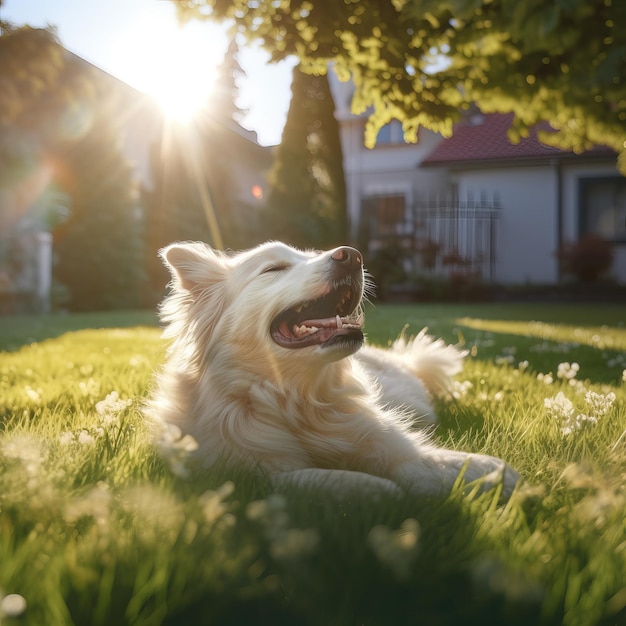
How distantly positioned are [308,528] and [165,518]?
1.21 feet

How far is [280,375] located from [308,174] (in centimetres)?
1972

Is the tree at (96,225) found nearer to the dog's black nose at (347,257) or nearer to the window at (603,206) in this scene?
the window at (603,206)

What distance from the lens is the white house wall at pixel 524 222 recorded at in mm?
23234

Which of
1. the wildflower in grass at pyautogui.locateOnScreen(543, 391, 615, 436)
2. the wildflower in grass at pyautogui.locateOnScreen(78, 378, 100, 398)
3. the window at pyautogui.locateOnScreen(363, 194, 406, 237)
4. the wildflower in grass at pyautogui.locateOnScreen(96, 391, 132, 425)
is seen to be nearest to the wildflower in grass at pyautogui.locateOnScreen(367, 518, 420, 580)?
the wildflower in grass at pyautogui.locateOnScreen(543, 391, 615, 436)

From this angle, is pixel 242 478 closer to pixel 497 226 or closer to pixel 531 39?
pixel 531 39

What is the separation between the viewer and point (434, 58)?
6.67 meters

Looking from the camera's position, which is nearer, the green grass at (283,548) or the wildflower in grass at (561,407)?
the green grass at (283,548)

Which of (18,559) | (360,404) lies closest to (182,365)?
(360,404)

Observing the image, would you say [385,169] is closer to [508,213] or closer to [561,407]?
[508,213]

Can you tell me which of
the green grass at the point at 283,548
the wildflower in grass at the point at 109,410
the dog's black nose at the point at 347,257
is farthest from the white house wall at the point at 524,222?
the green grass at the point at 283,548

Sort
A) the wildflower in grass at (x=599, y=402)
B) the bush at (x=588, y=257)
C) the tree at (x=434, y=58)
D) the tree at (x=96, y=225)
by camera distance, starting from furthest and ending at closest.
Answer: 1. the bush at (x=588, y=257)
2. the tree at (x=96, y=225)
3. the tree at (x=434, y=58)
4. the wildflower in grass at (x=599, y=402)

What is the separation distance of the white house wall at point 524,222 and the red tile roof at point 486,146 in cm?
53

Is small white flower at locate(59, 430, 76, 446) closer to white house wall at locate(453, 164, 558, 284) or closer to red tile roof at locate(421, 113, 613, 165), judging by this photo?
white house wall at locate(453, 164, 558, 284)

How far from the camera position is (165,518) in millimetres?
1582
